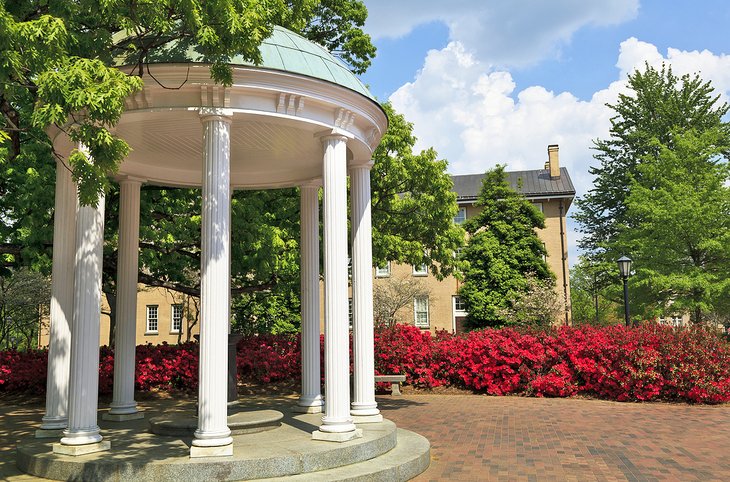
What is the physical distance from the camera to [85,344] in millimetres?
8031

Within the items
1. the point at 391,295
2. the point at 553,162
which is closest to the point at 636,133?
the point at 553,162

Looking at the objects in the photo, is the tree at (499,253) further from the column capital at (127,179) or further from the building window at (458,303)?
the column capital at (127,179)

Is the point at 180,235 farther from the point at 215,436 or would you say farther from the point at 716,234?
the point at 716,234

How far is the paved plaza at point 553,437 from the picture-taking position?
8.55 metres

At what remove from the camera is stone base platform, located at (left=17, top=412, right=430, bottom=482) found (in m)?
7.18

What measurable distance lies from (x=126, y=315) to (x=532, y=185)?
140ft

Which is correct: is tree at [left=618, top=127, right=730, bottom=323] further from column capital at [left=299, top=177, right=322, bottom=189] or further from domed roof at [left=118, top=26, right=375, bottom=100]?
domed roof at [left=118, top=26, right=375, bottom=100]

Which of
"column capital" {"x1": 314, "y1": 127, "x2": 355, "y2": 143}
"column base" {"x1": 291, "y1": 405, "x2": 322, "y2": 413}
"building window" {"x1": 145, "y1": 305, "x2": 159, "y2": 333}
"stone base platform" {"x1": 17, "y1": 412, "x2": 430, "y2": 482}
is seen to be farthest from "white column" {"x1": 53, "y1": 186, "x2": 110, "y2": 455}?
"building window" {"x1": 145, "y1": 305, "x2": 159, "y2": 333}

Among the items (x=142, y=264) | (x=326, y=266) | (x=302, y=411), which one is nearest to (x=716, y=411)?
(x=302, y=411)

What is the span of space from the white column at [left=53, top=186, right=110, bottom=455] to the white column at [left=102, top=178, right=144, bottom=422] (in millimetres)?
3285

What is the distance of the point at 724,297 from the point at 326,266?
25.4 metres

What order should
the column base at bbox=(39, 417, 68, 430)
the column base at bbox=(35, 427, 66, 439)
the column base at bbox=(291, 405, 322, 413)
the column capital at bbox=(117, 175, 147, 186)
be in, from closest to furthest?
the column base at bbox=(35, 427, 66, 439), the column base at bbox=(39, 417, 68, 430), the column base at bbox=(291, 405, 322, 413), the column capital at bbox=(117, 175, 147, 186)

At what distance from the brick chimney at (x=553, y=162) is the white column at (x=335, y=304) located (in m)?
42.9

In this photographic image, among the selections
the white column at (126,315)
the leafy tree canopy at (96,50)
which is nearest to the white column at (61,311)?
the leafy tree canopy at (96,50)
